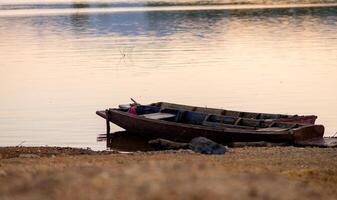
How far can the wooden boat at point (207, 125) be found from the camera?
26.8m

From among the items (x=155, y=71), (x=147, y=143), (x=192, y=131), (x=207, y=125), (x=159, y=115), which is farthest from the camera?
(x=155, y=71)

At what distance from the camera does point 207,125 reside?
2953 centimetres

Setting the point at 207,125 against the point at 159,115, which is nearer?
the point at 207,125

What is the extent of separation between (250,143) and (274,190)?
1987 cm

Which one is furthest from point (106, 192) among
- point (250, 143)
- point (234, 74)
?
point (234, 74)

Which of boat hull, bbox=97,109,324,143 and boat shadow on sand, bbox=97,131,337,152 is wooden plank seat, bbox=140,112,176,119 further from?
boat shadow on sand, bbox=97,131,337,152

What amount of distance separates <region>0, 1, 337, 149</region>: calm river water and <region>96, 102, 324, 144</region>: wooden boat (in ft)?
6.43

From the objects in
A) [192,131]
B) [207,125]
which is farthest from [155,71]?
[192,131]

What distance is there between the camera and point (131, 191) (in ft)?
22.6

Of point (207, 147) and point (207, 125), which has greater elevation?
point (207, 147)

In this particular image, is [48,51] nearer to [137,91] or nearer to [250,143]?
[137,91]

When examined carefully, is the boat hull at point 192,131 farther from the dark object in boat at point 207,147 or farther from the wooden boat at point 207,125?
the dark object in boat at point 207,147

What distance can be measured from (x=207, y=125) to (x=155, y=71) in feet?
76.5

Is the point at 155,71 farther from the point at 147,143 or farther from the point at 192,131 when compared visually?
the point at 192,131
